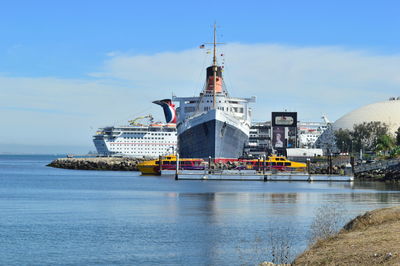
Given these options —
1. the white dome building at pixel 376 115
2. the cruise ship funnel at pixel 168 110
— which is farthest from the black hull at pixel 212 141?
the white dome building at pixel 376 115

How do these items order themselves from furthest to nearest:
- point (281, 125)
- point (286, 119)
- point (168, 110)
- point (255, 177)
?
point (168, 110) < point (286, 119) < point (281, 125) < point (255, 177)

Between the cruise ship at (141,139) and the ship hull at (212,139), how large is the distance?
6796 cm

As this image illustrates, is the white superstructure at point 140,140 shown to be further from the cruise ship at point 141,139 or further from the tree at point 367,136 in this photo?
the tree at point 367,136

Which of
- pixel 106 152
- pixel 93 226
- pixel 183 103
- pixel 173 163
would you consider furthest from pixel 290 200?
pixel 106 152

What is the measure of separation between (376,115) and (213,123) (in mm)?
93203

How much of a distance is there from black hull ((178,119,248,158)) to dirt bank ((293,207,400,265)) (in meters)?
81.4

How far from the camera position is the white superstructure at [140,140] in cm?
18050

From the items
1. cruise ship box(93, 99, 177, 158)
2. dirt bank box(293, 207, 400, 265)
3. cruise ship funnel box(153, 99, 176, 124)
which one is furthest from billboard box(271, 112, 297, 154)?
dirt bank box(293, 207, 400, 265)

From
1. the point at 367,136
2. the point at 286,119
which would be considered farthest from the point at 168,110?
the point at 367,136

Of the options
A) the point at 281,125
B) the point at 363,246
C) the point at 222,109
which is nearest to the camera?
the point at 363,246

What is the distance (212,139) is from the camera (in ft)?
341

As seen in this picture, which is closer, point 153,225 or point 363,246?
point 363,246

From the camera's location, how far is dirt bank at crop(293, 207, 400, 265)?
50.7ft

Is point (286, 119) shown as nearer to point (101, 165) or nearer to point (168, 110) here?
point (101, 165)
